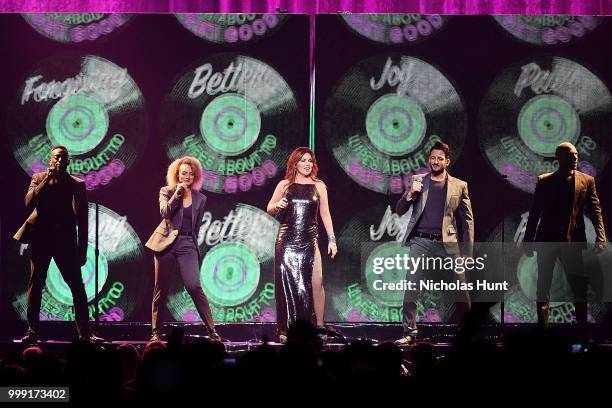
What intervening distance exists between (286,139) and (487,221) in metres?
1.95

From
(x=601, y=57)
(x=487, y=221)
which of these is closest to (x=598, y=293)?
(x=487, y=221)

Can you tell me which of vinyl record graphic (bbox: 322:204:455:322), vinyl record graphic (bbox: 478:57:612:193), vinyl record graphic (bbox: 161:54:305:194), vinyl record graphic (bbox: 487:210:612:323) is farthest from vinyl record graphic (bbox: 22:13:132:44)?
vinyl record graphic (bbox: 487:210:612:323)

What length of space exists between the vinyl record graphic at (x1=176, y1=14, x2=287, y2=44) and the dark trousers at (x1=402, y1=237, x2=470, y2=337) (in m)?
2.30

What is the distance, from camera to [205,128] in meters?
7.82

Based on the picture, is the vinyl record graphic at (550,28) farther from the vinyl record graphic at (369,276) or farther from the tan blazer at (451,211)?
the vinyl record graphic at (369,276)

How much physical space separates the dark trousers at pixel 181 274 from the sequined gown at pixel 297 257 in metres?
0.65

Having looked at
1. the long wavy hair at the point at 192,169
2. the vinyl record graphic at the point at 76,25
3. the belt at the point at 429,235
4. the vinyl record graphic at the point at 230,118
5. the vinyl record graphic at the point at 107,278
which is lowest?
the vinyl record graphic at the point at 107,278

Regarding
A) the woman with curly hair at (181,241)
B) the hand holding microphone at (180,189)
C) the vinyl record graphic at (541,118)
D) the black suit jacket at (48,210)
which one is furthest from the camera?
the vinyl record graphic at (541,118)

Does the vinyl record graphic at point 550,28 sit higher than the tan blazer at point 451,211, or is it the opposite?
the vinyl record graphic at point 550,28

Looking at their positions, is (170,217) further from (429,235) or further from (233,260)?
(429,235)

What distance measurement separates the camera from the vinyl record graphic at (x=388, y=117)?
25.5ft

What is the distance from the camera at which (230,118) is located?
25.7 feet

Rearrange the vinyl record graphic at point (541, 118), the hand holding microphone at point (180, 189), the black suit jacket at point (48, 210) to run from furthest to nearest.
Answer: the vinyl record graphic at point (541, 118) → the hand holding microphone at point (180, 189) → the black suit jacket at point (48, 210)

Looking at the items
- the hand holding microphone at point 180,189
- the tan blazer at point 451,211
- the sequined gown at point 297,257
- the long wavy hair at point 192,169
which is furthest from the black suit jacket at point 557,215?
the hand holding microphone at point 180,189
